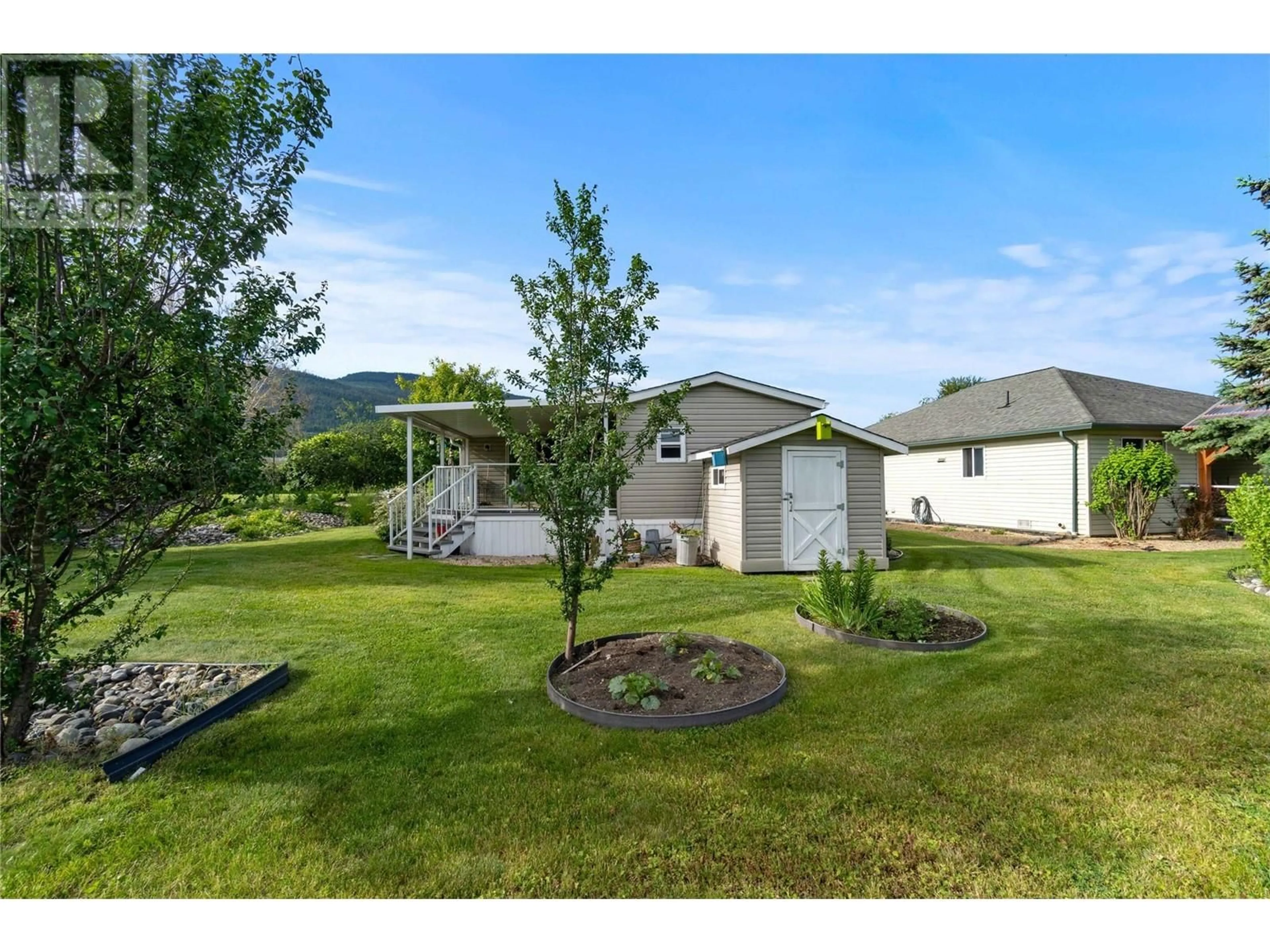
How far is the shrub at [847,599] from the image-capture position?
16.6 ft

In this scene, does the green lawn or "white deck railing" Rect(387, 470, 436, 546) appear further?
"white deck railing" Rect(387, 470, 436, 546)

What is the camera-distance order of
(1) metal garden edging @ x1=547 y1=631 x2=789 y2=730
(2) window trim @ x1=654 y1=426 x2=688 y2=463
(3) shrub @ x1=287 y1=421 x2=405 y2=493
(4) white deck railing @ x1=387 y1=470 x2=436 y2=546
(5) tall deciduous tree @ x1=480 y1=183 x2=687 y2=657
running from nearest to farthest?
(1) metal garden edging @ x1=547 y1=631 x2=789 y2=730 → (5) tall deciduous tree @ x1=480 y1=183 x2=687 y2=657 → (4) white deck railing @ x1=387 y1=470 x2=436 y2=546 → (2) window trim @ x1=654 y1=426 x2=688 y2=463 → (3) shrub @ x1=287 y1=421 x2=405 y2=493

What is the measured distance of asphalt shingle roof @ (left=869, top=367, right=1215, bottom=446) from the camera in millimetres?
13070

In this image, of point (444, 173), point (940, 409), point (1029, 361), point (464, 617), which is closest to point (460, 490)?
point (464, 617)

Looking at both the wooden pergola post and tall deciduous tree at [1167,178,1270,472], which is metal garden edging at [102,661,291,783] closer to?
tall deciduous tree at [1167,178,1270,472]

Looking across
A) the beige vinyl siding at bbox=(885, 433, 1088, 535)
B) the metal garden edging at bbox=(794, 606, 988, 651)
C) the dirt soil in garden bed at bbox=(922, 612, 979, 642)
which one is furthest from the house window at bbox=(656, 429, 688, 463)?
the beige vinyl siding at bbox=(885, 433, 1088, 535)

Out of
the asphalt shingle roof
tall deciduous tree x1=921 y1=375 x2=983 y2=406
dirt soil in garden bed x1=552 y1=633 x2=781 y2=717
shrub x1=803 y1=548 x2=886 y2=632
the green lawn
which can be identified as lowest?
the green lawn

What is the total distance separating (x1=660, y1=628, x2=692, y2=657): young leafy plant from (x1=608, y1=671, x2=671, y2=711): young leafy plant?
62cm

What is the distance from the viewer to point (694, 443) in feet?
39.1

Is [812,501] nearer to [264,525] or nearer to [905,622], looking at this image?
[905,622]

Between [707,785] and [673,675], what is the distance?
4.56 feet

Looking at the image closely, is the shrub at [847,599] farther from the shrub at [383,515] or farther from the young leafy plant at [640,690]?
the shrub at [383,515]

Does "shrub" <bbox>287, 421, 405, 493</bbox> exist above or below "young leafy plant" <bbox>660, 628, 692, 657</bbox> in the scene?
above

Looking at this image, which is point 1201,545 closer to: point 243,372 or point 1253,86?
point 1253,86
